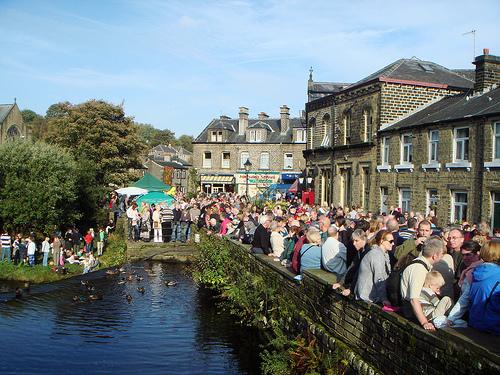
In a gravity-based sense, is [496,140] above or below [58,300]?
above

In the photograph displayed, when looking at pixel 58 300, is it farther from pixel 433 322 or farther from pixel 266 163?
pixel 266 163

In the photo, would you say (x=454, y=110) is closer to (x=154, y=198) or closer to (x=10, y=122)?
(x=154, y=198)

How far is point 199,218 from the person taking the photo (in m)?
25.0

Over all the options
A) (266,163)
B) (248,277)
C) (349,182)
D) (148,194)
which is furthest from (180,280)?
(266,163)

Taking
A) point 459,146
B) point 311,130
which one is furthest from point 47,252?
point 311,130

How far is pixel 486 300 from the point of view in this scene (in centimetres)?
558

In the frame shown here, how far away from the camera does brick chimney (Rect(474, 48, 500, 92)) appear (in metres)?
23.2

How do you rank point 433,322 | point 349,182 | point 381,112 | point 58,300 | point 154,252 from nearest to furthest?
point 433,322 → point 58,300 → point 154,252 → point 381,112 → point 349,182

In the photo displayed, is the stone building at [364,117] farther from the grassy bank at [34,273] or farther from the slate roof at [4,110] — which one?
the slate roof at [4,110]

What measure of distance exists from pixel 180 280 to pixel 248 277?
7.18m

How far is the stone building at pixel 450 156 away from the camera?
1988cm

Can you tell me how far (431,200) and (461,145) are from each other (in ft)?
10.0

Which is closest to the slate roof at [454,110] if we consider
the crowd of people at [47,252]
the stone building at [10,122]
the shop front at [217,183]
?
the crowd of people at [47,252]

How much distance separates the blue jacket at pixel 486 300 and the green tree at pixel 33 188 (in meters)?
23.6
